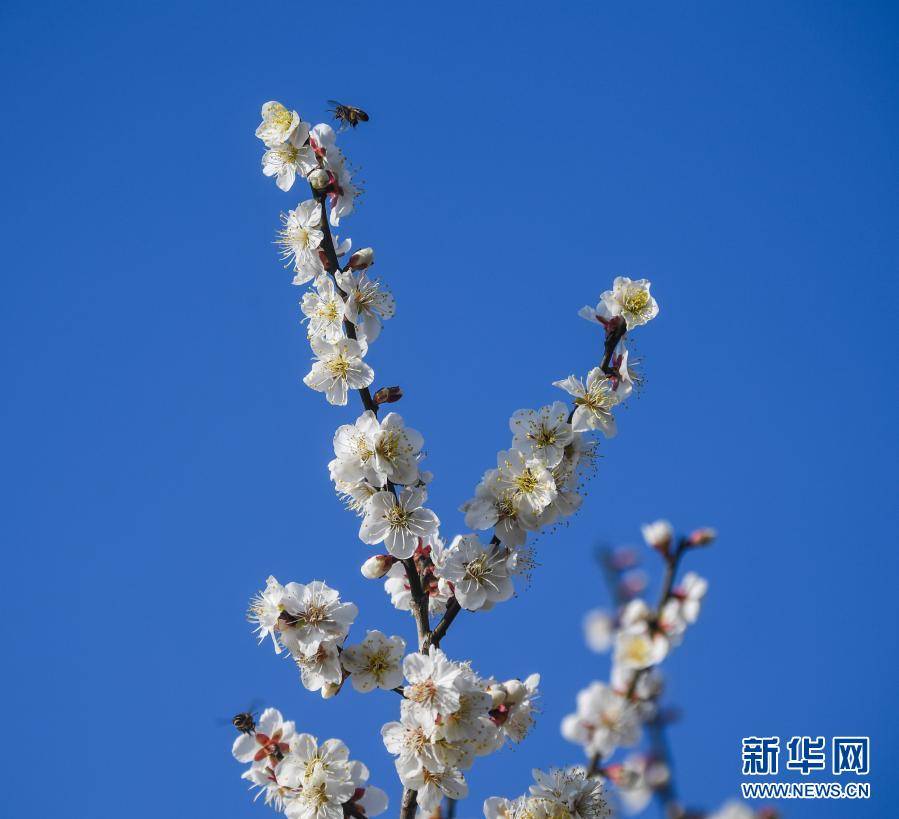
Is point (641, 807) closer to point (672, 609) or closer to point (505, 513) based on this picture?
point (672, 609)

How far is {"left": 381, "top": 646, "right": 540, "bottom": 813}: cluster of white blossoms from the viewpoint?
3.59 metres

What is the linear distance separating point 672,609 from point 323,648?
1339 mm

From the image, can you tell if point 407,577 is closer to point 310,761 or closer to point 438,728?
point 438,728

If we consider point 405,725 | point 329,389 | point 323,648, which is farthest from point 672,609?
point 329,389

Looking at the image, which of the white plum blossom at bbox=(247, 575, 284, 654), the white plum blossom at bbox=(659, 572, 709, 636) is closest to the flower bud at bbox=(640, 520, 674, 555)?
the white plum blossom at bbox=(659, 572, 709, 636)

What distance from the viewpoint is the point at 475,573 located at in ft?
12.6

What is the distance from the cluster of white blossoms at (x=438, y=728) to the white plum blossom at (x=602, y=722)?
1.52 ft

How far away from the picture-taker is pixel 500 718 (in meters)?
3.84

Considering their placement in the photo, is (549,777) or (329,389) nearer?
(549,777)

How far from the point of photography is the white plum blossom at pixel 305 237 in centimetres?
415

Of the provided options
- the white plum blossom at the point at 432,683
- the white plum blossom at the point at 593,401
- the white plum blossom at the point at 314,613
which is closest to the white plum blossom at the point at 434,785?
the white plum blossom at the point at 432,683

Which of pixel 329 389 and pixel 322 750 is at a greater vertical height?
pixel 329 389

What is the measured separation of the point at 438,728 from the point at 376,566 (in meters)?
0.68

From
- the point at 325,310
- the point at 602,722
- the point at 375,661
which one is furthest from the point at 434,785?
the point at 325,310
